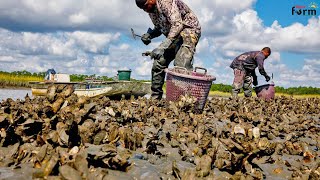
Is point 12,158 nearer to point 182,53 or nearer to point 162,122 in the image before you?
point 162,122

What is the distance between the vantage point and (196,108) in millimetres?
6879

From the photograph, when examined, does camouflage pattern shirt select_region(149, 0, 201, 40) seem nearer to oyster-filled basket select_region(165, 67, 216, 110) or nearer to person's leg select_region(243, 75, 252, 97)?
oyster-filled basket select_region(165, 67, 216, 110)

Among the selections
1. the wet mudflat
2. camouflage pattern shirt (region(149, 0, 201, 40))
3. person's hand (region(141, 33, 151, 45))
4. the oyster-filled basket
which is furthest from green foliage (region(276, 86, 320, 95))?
the wet mudflat

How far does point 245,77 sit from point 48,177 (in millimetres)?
12641

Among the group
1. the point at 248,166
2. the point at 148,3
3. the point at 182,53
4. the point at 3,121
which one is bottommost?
the point at 248,166

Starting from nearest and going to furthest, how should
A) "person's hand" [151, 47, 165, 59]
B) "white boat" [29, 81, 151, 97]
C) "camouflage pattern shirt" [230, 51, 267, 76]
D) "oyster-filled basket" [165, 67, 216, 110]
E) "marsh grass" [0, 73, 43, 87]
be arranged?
"oyster-filled basket" [165, 67, 216, 110] → "person's hand" [151, 47, 165, 59] → "camouflage pattern shirt" [230, 51, 267, 76] → "white boat" [29, 81, 151, 97] → "marsh grass" [0, 73, 43, 87]

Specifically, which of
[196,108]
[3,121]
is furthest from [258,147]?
[196,108]

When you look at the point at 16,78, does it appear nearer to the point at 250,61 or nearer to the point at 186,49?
the point at 250,61

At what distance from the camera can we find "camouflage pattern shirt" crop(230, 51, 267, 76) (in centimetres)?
1322

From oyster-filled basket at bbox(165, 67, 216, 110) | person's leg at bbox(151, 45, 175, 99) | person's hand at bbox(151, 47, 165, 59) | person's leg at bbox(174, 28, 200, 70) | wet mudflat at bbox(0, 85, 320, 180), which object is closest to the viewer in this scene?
wet mudflat at bbox(0, 85, 320, 180)

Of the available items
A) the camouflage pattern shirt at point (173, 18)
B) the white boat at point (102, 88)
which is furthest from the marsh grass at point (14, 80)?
the camouflage pattern shirt at point (173, 18)

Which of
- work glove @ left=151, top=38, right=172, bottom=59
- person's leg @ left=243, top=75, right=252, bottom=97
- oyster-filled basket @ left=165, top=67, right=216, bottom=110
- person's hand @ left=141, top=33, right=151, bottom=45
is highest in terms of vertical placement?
person's hand @ left=141, top=33, right=151, bottom=45

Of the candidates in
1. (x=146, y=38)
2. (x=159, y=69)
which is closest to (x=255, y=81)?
(x=146, y=38)

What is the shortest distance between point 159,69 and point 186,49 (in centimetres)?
96
